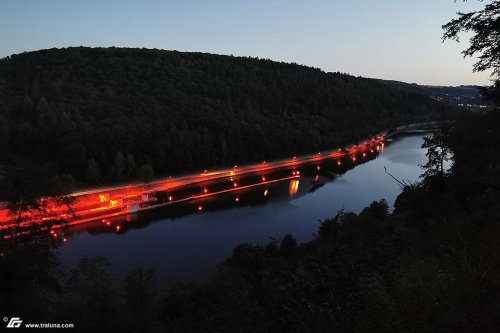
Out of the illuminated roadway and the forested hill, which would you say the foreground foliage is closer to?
the forested hill

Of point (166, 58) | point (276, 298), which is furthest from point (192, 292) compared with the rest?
point (166, 58)

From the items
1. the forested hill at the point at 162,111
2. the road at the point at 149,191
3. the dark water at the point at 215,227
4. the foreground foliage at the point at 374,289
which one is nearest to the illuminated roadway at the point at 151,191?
the road at the point at 149,191

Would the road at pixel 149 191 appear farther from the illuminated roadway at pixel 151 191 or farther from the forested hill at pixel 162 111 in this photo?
→ the forested hill at pixel 162 111

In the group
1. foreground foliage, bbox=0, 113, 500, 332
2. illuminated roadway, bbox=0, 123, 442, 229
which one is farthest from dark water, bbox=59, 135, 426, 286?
foreground foliage, bbox=0, 113, 500, 332

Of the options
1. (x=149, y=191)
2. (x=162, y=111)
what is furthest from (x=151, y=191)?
(x=162, y=111)

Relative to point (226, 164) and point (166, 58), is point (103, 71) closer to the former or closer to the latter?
point (166, 58)
